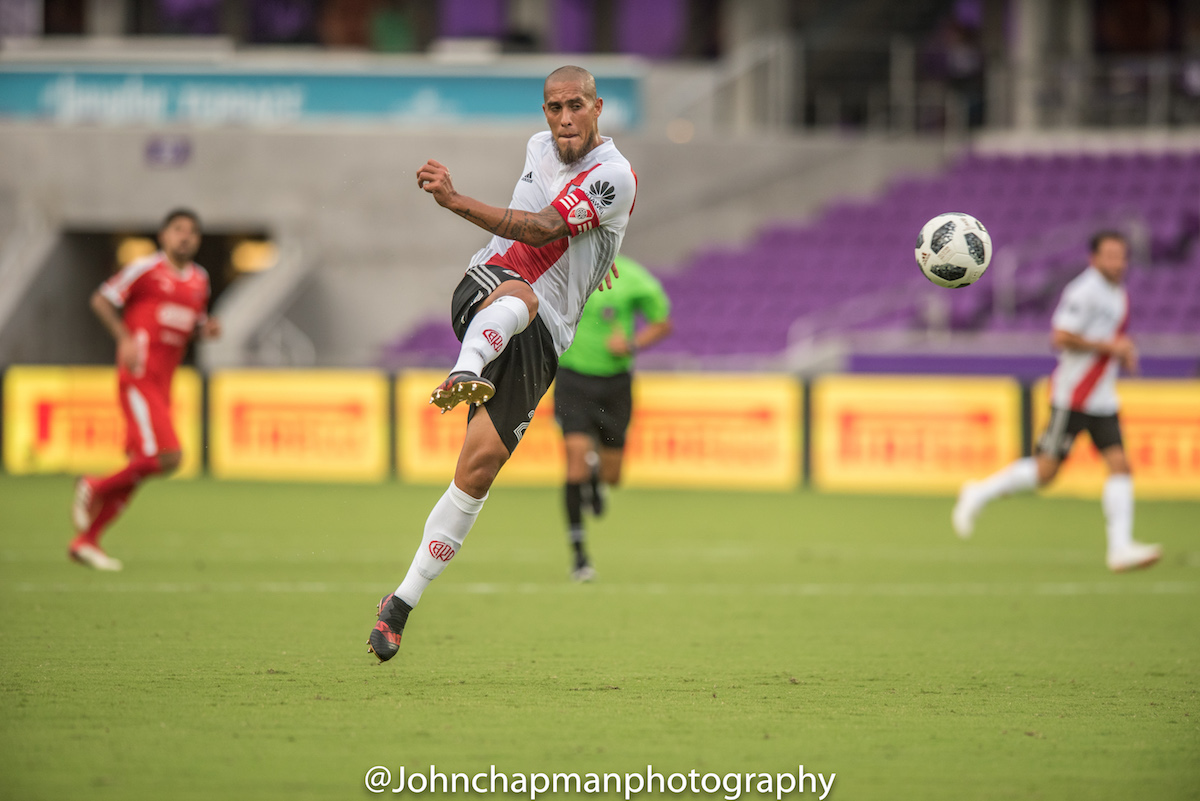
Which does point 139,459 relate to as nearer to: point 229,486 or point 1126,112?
point 229,486

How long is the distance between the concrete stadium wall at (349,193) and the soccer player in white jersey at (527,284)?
18.8 metres

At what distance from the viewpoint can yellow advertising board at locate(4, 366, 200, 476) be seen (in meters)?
18.3

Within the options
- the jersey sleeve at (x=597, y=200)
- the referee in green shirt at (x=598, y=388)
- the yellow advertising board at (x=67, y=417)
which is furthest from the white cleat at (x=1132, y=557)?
the yellow advertising board at (x=67, y=417)

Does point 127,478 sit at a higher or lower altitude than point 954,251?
lower

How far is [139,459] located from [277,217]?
1640 cm

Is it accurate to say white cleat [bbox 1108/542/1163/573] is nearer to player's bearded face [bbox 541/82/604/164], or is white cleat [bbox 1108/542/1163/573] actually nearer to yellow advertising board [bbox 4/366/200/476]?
player's bearded face [bbox 541/82/604/164]

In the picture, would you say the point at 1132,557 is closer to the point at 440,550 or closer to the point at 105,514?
the point at 440,550

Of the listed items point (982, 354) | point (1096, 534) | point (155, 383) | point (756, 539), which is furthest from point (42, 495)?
point (982, 354)

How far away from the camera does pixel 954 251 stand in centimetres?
685

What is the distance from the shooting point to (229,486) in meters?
17.4

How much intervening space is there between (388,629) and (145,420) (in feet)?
15.3

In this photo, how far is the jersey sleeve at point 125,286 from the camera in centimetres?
1016

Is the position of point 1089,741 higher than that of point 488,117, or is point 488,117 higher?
point 488,117

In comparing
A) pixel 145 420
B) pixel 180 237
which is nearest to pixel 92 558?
pixel 145 420
